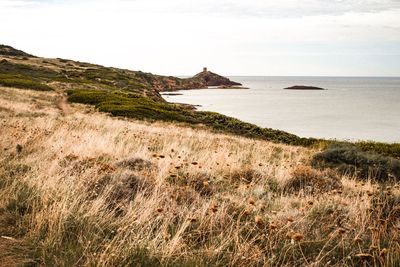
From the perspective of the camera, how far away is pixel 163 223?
16.2 feet

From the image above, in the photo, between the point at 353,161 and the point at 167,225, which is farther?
the point at 353,161

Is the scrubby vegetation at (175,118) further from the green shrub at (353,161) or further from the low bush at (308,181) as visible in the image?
the low bush at (308,181)

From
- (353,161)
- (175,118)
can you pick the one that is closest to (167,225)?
(353,161)

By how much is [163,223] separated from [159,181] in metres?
2.08

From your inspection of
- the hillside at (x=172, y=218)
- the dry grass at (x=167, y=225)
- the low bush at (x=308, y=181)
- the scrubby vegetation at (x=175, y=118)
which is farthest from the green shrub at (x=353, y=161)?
the scrubby vegetation at (x=175, y=118)

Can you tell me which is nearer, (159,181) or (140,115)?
(159,181)

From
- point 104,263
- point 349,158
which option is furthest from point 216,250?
point 349,158

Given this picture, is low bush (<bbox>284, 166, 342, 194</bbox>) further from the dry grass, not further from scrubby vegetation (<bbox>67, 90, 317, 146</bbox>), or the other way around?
scrubby vegetation (<bbox>67, 90, 317, 146</bbox>)

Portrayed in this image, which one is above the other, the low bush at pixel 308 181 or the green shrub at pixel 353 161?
the low bush at pixel 308 181

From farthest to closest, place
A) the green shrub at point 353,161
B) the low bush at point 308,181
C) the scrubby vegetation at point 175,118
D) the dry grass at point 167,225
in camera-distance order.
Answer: the scrubby vegetation at point 175,118, the green shrub at point 353,161, the low bush at point 308,181, the dry grass at point 167,225

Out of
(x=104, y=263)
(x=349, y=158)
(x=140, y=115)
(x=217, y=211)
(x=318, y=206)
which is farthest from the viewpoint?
(x=140, y=115)

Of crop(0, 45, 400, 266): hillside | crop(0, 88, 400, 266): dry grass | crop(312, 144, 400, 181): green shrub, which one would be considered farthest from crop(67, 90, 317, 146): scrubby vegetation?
crop(0, 88, 400, 266): dry grass

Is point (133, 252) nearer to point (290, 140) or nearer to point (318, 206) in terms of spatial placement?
point (318, 206)

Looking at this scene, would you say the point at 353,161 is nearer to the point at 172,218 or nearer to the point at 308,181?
the point at 308,181
